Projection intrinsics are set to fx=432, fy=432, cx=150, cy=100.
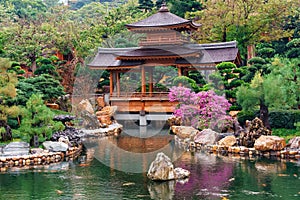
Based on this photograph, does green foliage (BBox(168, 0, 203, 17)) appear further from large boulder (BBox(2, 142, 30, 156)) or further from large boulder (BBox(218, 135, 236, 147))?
large boulder (BBox(2, 142, 30, 156))

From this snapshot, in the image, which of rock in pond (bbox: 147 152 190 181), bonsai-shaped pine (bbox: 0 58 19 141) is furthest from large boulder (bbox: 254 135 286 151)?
bonsai-shaped pine (bbox: 0 58 19 141)

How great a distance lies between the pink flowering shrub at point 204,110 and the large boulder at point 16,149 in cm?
801

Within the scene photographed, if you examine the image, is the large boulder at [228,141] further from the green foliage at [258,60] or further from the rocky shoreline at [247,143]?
the green foliage at [258,60]

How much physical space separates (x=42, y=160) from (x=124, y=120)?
11.7m

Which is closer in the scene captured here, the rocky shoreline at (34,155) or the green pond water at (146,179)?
the green pond water at (146,179)

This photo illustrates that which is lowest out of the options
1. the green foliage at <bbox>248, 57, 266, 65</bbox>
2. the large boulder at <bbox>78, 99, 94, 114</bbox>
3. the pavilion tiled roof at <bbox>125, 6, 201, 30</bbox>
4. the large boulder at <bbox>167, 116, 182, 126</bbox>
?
the large boulder at <bbox>167, 116, 182, 126</bbox>

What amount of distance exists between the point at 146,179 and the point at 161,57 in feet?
43.1

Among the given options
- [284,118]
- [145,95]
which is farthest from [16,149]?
[145,95]

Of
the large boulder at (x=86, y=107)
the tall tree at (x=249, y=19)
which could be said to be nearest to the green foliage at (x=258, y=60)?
the tall tree at (x=249, y=19)

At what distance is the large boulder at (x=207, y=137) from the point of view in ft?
59.6

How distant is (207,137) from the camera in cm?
1842

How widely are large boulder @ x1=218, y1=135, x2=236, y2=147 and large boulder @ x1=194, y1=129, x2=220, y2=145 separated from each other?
1.50ft

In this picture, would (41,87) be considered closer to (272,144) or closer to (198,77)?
(198,77)

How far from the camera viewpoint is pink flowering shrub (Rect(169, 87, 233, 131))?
19.7 meters
